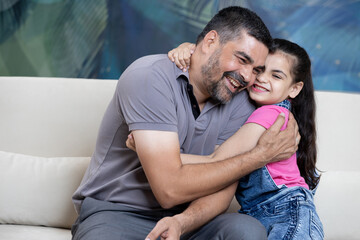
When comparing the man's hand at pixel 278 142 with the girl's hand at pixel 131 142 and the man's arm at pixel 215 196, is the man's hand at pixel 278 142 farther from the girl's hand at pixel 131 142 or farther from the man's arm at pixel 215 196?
the girl's hand at pixel 131 142

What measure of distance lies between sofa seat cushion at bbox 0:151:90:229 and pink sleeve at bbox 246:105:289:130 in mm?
896

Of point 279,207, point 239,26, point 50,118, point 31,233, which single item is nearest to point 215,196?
point 279,207

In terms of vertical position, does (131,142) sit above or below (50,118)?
above

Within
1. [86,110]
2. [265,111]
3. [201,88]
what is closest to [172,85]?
[201,88]

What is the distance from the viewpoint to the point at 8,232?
220cm

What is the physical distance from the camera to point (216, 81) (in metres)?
1.96

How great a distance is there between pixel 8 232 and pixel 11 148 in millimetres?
486

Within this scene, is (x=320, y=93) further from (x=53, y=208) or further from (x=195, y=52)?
(x=53, y=208)

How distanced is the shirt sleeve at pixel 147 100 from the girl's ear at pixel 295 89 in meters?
0.56

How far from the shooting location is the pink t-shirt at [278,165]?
6.31ft

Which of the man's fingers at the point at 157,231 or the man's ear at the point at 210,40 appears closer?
the man's fingers at the point at 157,231

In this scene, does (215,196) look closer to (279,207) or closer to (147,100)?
(279,207)

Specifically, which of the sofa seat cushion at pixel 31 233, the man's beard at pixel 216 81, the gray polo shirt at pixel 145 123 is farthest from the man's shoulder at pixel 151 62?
the sofa seat cushion at pixel 31 233

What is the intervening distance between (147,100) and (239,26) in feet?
1.69
